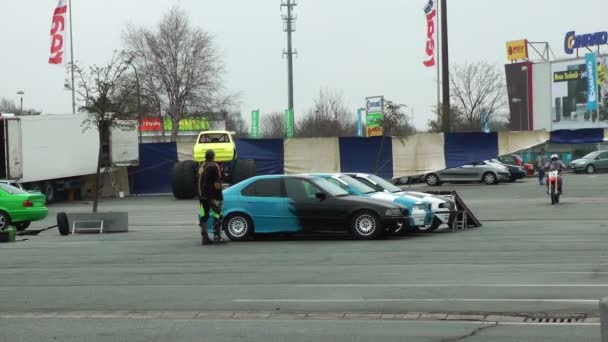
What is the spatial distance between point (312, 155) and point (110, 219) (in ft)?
56.7

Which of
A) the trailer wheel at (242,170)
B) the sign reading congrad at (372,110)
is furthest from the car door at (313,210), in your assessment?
the sign reading congrad at (372,110)

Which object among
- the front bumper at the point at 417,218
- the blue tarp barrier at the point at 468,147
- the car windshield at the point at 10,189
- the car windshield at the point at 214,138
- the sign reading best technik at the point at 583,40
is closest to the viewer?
the front bumper at the point at 417,218

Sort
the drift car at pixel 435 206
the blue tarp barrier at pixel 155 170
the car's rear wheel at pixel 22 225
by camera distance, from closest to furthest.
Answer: the drift car at pixel 435 206, the car's rear wheel at pixel 22 225, the blue tarp barrier at pixel 155 170

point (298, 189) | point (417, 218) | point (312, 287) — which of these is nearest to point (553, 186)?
point (417, 218)

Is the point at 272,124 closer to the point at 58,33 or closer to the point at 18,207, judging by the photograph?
the point at 58,33

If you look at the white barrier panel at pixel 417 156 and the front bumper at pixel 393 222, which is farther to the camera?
the white barrier panel at pixel 417 156

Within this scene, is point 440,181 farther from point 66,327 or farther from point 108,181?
point 66,327

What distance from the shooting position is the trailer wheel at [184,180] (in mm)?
36500

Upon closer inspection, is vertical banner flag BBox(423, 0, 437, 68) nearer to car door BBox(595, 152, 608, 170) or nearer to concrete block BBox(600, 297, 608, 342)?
car door BBox(595, 152, 608, 170)

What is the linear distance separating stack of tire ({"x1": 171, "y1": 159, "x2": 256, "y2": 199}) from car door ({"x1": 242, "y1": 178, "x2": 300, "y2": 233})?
1751cm

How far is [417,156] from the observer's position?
125 ft

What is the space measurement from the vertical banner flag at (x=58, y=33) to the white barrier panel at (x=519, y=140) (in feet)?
65.2

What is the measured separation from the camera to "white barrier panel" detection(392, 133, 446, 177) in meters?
37.9

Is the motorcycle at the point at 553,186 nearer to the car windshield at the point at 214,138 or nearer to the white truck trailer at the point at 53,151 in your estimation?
the car windshield at the point at 214,138
